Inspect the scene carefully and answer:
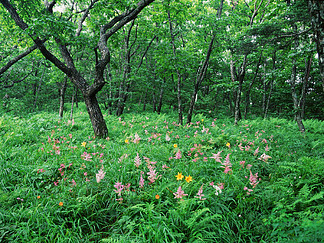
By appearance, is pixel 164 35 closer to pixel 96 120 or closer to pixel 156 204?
pixel 96 120

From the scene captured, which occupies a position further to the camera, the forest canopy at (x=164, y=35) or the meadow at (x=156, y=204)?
the forest canopy at (x=164, y=35)

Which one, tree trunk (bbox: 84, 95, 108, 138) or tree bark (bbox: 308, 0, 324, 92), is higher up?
tree bark (bbox: 308, 0, 324, 92)

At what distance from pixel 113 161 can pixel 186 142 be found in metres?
2.23

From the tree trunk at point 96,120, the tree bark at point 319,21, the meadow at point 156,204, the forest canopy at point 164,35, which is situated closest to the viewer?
the meadow at point 156,204

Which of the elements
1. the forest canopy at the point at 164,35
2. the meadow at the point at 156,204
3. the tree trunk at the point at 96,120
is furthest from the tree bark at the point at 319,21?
the tree trunk at the point at 96,120

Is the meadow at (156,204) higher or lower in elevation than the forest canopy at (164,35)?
lower

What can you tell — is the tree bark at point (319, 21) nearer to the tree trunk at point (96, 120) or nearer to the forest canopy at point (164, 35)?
the forest canopy at point (164, 35)

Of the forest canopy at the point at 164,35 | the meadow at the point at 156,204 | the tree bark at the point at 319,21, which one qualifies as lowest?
the meadow at the point at 156,204

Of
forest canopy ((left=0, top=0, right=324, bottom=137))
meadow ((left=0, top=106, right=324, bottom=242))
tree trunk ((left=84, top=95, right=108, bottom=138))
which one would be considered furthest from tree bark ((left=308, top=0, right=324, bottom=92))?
tree trunk ((left=84, top=95, right=108, bottom=138))

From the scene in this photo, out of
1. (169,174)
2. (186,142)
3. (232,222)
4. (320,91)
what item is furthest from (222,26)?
(320,91)

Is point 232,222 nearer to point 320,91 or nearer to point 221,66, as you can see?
point 221,66

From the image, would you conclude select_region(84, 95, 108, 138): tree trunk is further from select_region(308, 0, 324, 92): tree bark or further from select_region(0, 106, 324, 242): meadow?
select_region(308, 0, 324, 92): tree bark

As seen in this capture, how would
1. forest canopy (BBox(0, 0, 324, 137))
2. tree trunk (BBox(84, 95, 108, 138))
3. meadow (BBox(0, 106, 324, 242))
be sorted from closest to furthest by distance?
meadow (BBox(0, 106, 324, 242)) < forest canopy (BBox(0, 0, 324, 137)) < tree trunk (BBox(84, 95, 108, 138))

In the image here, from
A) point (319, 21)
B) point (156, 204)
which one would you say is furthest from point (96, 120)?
point (319, 21)
